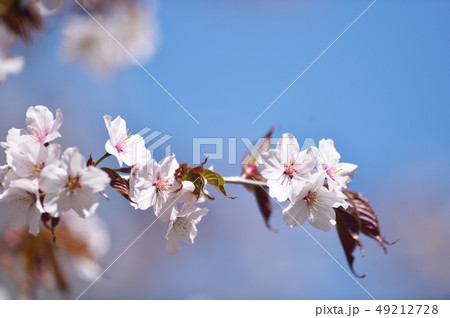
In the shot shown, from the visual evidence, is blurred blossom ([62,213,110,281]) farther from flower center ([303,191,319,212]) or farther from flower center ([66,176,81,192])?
flower center ([303,191,319,212])

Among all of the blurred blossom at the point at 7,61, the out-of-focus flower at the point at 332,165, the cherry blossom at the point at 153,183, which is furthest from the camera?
the blurred blossom at the point at 7,61

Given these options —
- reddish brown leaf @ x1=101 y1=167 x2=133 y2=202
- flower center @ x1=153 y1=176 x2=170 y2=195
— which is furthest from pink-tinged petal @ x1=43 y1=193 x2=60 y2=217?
→ flower center @ x1=153 y1=176 x2=170 y2=195

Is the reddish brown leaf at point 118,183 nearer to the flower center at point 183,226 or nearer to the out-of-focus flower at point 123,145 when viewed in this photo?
the out-of-focus flower at point 123,145

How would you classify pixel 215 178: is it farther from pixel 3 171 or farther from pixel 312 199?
pixel 3 171

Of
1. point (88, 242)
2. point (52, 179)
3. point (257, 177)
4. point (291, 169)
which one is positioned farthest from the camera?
point (88, 242)

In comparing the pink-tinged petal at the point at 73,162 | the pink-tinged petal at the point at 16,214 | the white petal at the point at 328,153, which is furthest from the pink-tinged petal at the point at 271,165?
the pink-tinged petal at the point at 16,214

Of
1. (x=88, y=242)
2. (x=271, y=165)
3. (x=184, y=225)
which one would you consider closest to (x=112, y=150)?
(x=184, y=225)
